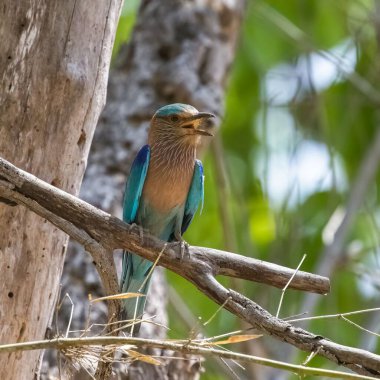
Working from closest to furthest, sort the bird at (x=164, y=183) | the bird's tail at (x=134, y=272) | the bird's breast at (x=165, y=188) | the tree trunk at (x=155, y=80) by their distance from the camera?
the bird's tail at (x=134, y=272) → the bird at (x=164, y=183) → the bird's breast at (x=165, y=188) → the tree trunk at (x=155, y=80)

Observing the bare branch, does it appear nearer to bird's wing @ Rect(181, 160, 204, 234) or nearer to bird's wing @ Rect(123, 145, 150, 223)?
bird's wing @ Rect(123, 145, 150, 223)

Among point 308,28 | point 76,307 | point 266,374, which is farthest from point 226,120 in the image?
point 76,307

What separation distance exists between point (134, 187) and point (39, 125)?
1087mm

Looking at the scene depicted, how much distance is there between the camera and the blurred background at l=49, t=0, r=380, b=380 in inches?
272

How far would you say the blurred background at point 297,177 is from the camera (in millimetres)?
Answer: 6902

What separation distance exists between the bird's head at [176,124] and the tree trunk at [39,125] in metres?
1.08

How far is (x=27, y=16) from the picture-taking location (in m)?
4.09

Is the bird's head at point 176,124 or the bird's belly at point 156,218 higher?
the bird's head at point 176,124

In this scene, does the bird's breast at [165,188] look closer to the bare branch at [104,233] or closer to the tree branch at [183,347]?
the bare branch at [104,233]

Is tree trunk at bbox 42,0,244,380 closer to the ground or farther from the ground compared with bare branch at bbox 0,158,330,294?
farther from the ground

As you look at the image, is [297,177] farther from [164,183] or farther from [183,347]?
[183,347]

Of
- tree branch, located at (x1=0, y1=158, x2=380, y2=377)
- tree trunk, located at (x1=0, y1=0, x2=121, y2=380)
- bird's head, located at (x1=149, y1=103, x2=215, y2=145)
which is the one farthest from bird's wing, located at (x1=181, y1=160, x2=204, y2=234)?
tree branch, located at (x1=0, y1=158, x2=380, y2=377)

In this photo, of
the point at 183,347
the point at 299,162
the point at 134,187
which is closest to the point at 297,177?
the point at 299,162

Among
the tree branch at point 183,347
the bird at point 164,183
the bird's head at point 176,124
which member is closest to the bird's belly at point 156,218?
the bird at point 164,183
